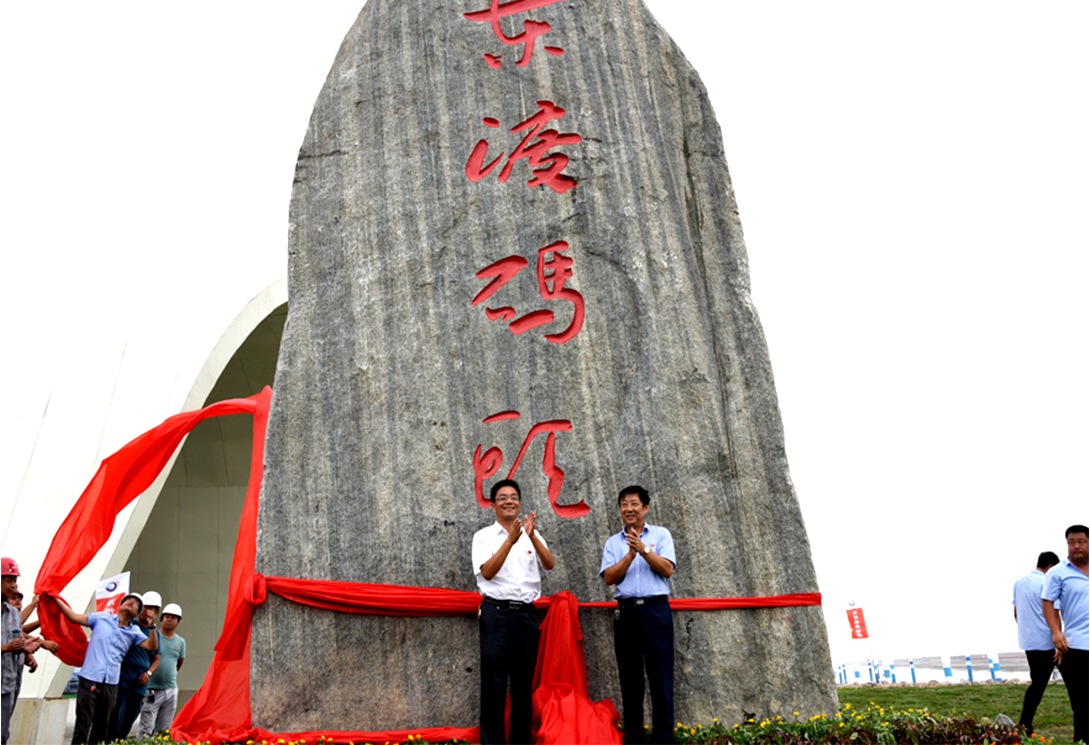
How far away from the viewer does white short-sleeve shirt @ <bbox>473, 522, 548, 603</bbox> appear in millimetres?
3338

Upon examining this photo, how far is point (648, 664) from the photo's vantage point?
10.9 ft

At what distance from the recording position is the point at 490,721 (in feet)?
10.8

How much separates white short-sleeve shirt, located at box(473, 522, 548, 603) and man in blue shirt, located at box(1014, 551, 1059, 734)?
9.58ft

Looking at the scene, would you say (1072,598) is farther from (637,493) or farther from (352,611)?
(352,611)

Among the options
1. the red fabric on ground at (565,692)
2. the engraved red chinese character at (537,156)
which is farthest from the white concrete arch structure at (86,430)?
the red fabric on ground at (565,692)

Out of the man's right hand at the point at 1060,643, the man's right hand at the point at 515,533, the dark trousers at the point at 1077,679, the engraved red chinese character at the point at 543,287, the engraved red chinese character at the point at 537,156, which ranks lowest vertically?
the dark trousers at the point at 1077,679

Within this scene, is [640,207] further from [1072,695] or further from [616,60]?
[1072,695]

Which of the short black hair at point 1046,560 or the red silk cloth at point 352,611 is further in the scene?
the short black hair at point 1046,560

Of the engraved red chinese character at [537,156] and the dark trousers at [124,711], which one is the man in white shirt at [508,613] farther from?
the dark trousers at [124,711]

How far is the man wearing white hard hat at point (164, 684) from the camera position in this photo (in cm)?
574

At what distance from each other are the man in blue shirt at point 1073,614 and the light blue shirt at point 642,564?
224 cm

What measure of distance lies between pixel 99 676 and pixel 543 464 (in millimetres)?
3209

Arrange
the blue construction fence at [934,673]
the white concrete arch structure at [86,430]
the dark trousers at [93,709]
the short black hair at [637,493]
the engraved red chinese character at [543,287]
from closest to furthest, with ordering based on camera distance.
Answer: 1. the short black hair at [637,493]
2. the engraved red chinese character at [543,287]
3. the dark trousers at [93,709]
4. the white concrete arch structure at [86,430]
5. the blue construction fence at [934,673]

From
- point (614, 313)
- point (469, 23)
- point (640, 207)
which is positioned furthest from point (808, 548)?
point (469, 23)
